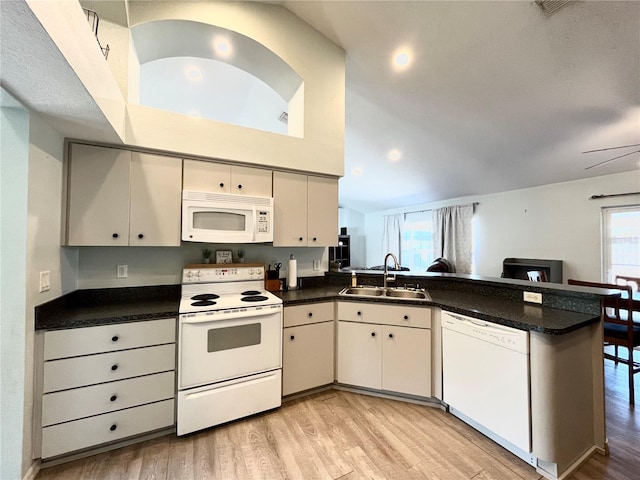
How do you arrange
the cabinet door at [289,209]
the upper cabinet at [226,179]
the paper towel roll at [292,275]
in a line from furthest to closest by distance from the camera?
the paper towel roll at [292,275]
the cabinet door at [289,209]
the upper cabinet at [226,179]

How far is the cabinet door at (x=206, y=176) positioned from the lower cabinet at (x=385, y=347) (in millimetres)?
1503

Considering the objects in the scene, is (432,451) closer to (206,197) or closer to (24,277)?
(206,197)

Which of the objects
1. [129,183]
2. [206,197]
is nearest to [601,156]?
[206,197]

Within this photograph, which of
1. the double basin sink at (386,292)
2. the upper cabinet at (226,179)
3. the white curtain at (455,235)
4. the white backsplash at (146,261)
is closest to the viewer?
the white backsplash at (146,261)

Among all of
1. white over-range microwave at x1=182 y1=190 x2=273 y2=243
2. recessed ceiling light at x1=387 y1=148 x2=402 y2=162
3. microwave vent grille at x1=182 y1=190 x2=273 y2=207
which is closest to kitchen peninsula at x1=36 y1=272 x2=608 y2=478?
white over-range microwave at x1=182 y1=190 x2=273 y2=243

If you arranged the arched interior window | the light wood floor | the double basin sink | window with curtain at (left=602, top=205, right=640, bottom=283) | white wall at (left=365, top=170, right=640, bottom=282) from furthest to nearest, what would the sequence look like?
1. white wall at (left=365, top=170, right=640, bottom=282)
2. window with curtain at (left=602, top=205, right=640, bottom=283)
3. the double basin sink
4. the arched interior window
5. the light wood floor

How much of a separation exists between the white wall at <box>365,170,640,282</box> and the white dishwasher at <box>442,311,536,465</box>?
387 cm

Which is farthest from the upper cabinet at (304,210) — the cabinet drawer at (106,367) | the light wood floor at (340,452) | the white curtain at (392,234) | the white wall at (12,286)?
the white curtain at (392,234)

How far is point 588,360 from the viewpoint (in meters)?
1.69

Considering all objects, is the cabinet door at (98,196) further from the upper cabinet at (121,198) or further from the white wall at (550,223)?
the white wall at (550,223)

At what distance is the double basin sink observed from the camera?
97.6 inches

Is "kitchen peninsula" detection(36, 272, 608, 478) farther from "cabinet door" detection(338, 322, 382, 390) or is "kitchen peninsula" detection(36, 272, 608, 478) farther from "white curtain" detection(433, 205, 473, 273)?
"white curtain" detection(433, 205, 473, 273)

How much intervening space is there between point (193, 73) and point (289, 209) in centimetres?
232

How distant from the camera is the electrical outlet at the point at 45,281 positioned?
162 cm
